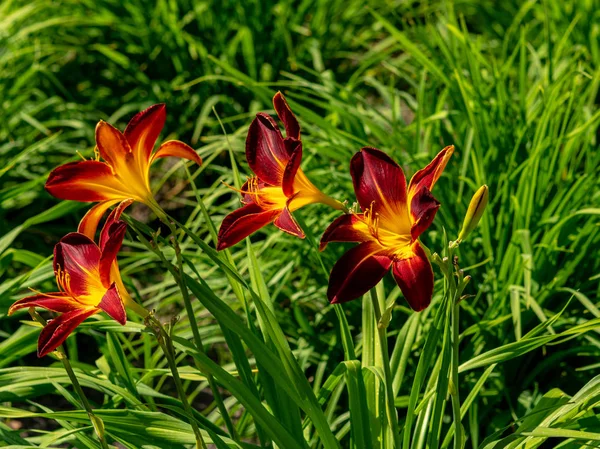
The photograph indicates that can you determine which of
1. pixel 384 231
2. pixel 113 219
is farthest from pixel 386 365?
pixel 113 219

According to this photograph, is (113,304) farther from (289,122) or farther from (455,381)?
(455,381)

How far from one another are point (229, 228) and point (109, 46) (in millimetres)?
2558

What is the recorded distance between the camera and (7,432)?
67.4 inches

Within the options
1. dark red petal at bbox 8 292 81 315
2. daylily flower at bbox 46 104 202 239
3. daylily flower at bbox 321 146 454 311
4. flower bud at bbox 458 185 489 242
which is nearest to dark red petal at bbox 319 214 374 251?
daylily flower at bbox 321 146 454 311

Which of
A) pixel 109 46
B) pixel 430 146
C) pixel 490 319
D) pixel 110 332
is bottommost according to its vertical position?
pixel 490 319

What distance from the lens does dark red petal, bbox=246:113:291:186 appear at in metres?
1.25

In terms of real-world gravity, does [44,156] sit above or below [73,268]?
below

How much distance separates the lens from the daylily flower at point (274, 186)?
1.17 meters

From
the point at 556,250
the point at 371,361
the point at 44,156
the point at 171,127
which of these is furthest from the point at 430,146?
the point at 44,156

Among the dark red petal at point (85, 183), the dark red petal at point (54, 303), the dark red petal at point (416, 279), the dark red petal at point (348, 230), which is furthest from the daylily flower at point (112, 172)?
the dark red petal at point (416, 279)

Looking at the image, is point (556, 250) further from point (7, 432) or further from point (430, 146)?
point (7, 432)

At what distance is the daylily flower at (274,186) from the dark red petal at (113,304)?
0.15m

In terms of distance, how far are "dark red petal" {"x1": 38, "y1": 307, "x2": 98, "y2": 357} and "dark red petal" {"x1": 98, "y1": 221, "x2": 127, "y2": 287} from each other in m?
0.06

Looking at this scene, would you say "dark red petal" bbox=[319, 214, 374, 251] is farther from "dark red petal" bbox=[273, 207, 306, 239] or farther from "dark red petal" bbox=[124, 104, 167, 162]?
"dark red petal" bbox=[124, 104, 167, 162]
